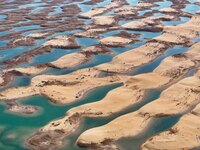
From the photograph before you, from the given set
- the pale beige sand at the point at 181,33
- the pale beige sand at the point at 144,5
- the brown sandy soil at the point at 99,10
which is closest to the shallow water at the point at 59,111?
the pale beige sand at the point at 181,33

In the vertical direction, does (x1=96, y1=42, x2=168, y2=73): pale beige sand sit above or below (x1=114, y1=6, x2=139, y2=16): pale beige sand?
above

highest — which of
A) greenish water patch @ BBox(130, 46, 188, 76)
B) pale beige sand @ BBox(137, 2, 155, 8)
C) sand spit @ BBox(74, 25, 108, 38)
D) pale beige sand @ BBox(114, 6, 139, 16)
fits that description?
sand spit @ BBox(74, 25, 108, 38)

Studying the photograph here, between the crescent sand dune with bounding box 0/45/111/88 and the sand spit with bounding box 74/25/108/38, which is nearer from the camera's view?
the crescent sand dune with bounding box 0/45/111/88

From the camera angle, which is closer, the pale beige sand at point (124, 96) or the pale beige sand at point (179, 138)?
the pale beige sand at point (179, 138)

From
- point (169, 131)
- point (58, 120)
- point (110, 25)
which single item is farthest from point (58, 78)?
point (110, 25)

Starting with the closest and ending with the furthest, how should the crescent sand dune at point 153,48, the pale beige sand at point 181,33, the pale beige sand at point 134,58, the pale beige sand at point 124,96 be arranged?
the pale beige sand at point 124,96 → the pale beige sand at point 134,58 → the crescent sand dune at point 153,48 → the pale beige sand at point 181,33

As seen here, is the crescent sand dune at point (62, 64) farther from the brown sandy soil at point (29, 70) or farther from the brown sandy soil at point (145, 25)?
the brown sandy soil at point (145, 25)

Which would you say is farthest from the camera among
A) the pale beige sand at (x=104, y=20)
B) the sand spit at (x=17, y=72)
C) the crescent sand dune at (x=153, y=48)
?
the pale beige sand at (x=104, y=20)

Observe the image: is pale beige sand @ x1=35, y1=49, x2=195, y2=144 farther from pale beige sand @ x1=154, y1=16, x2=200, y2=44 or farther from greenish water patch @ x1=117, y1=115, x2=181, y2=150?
pale beige sand @ x1=154, y1=16, x2=200, y2=44

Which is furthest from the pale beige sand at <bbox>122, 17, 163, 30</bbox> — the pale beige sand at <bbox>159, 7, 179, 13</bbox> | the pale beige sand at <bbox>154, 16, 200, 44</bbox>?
the pale beige sand at <bbox>159, 7, 179, 13</bbox>
